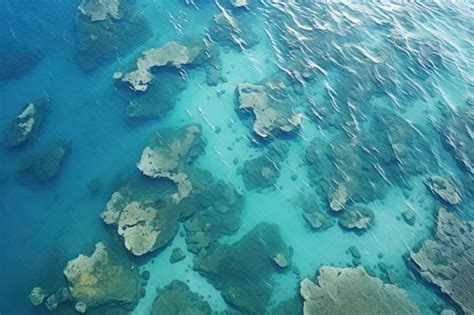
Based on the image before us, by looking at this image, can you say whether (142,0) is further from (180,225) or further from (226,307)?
(226,307)

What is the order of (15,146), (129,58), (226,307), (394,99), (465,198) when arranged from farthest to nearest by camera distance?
(129,58), (394,99), (15,146), (465,198), (226,307)

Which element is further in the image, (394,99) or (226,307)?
(394,99)

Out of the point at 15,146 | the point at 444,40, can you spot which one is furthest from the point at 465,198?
the point at 15,146

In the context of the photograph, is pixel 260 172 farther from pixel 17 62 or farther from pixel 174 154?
pixel 17 62

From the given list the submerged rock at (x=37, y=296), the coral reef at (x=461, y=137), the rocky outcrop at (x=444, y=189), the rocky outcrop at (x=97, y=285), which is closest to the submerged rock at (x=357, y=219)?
the rocky outcrop at (x=444, y=189)

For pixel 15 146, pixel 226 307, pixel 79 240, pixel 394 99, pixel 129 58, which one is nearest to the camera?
pixel 226 307

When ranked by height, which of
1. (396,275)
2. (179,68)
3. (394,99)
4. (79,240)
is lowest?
(79,240)

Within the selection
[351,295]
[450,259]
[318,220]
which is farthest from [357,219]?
[450,259]
